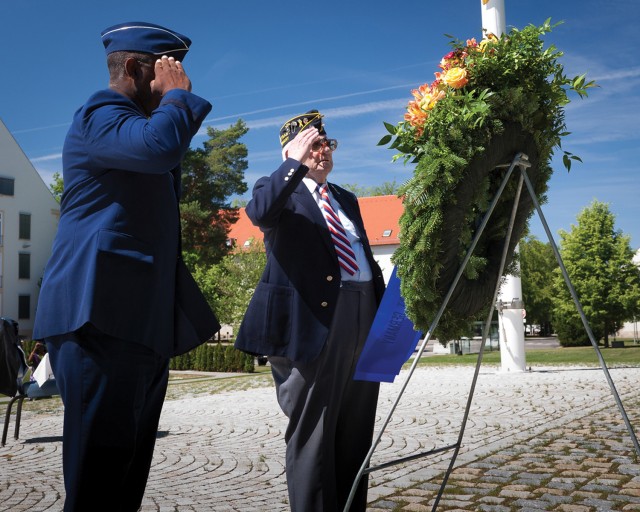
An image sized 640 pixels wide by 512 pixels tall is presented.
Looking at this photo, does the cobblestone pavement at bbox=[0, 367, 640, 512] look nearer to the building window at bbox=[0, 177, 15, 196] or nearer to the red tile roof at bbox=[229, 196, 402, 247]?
the building window at bbox=[0, 177, 15, 196]

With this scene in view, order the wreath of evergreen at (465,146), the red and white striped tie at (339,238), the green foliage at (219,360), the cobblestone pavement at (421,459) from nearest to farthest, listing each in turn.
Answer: the wreath of evergreen at (465,146) < the red and white striped tie at (339,238) < the cobblestone pavement at (421,459) < the green foliage at (219,360)

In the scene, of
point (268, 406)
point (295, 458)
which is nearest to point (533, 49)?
point (295, 458)

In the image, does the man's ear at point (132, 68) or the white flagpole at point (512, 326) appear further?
the white flagpole at point (512, 326)

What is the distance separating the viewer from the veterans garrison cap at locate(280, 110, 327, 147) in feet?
13.5

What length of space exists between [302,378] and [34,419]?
8.86 metres

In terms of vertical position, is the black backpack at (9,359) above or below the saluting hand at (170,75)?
below

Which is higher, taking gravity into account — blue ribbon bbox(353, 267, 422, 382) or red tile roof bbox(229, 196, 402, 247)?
red tile roof bbox(229, 196, 402, 247)

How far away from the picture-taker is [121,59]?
2885 millimetres

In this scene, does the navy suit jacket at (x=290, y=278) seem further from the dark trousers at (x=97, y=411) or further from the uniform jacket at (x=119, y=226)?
the dark trousers at (x=97, y=411)

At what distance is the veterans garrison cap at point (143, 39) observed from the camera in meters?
2.86

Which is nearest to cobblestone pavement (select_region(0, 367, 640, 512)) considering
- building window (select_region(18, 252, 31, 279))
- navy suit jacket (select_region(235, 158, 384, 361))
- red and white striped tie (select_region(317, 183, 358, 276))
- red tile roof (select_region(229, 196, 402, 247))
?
navy suit jacket (select_region(235, 158, 384, 361))

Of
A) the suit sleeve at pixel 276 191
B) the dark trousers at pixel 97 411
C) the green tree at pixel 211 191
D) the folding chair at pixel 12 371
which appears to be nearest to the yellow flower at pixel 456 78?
the suit sleeve at pixel 276 191

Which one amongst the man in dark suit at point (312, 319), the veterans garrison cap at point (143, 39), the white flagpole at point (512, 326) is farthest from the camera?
the white flagpole at point (512, 326)

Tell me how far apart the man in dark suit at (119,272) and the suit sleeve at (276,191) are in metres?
0.96
